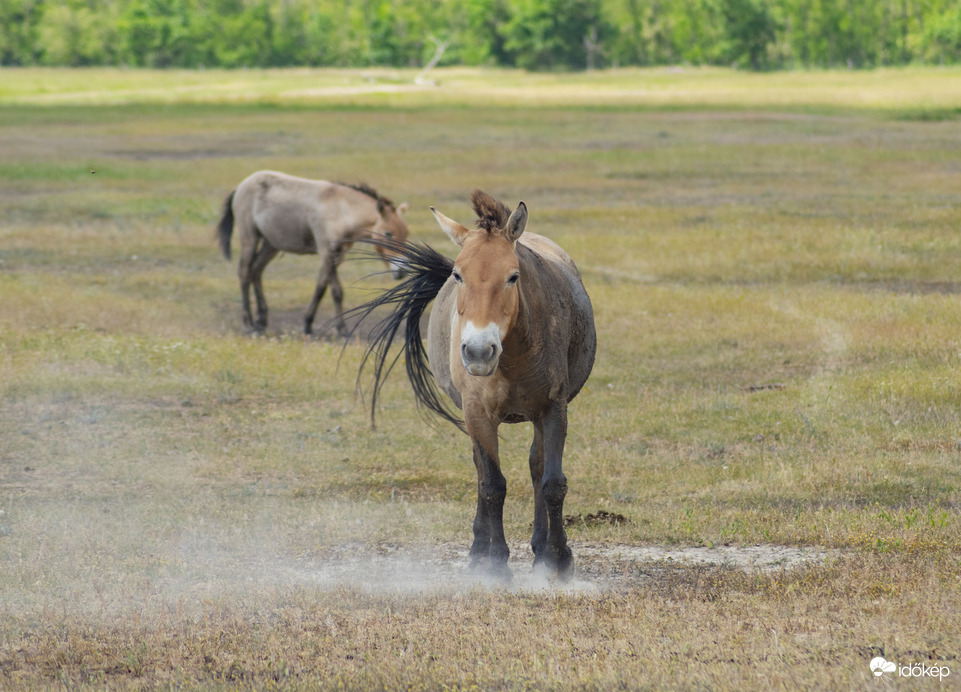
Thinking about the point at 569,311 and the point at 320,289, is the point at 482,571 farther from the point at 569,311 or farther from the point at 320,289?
the point at 320,289

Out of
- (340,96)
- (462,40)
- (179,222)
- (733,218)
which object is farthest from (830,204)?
(462,40)

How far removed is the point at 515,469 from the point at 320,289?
712 centimetres

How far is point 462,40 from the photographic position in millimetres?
136125

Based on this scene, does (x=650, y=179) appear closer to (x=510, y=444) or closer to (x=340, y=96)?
(x=510, y=444)

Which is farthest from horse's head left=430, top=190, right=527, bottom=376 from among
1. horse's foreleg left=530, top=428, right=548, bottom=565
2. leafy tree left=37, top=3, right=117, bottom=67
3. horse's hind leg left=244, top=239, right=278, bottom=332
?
leafy tree left=37, top=3, right=117, bottom=67

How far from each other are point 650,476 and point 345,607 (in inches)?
166

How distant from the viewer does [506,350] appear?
22.1ft

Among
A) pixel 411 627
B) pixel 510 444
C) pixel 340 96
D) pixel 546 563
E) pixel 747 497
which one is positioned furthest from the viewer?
pixel 340 96

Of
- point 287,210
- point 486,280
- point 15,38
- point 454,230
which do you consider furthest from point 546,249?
point 15,38

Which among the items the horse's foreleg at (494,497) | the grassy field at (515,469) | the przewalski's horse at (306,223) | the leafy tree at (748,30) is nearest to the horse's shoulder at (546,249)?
the horse's foreleg at (494,497)

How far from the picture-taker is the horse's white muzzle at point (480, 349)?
5.85 meters

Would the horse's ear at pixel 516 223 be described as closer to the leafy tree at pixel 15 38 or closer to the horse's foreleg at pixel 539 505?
the horse's foreleg at pixel 539 505

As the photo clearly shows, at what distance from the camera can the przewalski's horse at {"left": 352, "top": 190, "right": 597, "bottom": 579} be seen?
245 inches

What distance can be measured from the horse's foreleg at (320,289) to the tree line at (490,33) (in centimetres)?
10589
